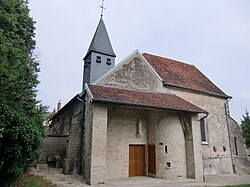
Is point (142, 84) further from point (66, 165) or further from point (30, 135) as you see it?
point (30, 135)

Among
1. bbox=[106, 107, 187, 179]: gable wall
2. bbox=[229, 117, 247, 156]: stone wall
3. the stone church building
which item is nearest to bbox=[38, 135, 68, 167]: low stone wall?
the stone church building

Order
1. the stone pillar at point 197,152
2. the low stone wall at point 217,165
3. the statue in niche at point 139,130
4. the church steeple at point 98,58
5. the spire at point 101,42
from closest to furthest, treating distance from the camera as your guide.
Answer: the stone pillar at point 197,152 → the statue in niche at point 139,130 → the low stone wall at point 217,165 → the church steeple at point 98,58 → the spire at point 101,42

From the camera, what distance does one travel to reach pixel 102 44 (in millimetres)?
17172

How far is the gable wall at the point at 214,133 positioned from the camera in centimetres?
1358

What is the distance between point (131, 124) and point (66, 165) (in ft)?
14.4

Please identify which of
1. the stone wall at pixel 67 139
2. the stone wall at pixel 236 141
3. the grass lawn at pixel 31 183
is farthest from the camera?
the stone wall at pixel 236 141

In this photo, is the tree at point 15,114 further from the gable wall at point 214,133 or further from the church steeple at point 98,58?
the gable wall at point 214,133

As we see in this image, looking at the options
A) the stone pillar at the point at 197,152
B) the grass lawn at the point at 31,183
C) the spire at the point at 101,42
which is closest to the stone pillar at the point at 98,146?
the grass lawn at the point at 31,183

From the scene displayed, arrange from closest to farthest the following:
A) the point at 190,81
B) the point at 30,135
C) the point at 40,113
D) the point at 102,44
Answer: the point at 30,135 → the point at 40,113 → the point at 190,81 → the point at 102,44

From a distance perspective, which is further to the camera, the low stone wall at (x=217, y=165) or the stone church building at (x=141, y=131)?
the low stone wall at (x=217, y=165)

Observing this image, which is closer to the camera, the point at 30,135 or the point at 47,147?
the point at 30,135

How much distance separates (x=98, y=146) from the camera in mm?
9203

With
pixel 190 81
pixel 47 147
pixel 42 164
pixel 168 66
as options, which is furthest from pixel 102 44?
pixel 42 164

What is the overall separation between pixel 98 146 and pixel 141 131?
3.64 metres
